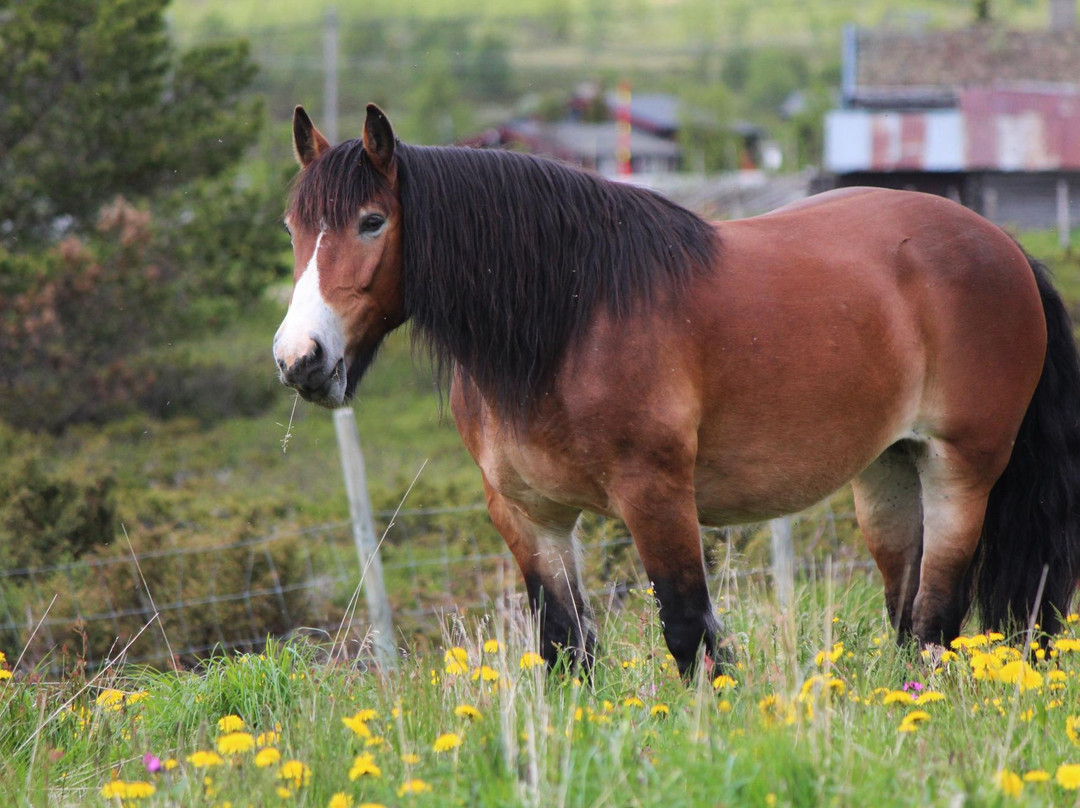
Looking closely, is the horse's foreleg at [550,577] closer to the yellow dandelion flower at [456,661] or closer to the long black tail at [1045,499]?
the yellow dandelion flower at [456,661]

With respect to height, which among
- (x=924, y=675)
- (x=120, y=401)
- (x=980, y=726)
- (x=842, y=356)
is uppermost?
(x=842, y=356)

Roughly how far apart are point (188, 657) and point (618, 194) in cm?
382

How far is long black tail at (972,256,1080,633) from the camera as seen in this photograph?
14.4 ft

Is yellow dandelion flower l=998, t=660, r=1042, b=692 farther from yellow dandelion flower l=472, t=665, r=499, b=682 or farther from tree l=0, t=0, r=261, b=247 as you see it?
tree l=0, t=0, r=261, b=247

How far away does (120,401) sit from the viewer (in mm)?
13484

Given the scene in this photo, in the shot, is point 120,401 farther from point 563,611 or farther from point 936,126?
point 936,126

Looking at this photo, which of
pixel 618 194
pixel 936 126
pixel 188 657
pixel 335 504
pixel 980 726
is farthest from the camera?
pixel 936 126

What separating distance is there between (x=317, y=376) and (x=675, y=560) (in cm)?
120

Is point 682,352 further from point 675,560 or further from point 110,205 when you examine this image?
point 110,205

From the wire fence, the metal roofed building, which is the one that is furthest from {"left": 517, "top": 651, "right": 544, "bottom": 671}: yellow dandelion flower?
the metal roofed building

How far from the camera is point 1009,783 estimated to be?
222cm

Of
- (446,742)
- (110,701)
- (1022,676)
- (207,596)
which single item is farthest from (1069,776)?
(207,596)

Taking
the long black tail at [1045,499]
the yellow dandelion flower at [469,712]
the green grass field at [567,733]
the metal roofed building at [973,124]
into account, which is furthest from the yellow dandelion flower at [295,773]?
the metal roofed building at [973,124]

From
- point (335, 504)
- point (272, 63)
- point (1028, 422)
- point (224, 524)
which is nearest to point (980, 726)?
point (1028, 422)
